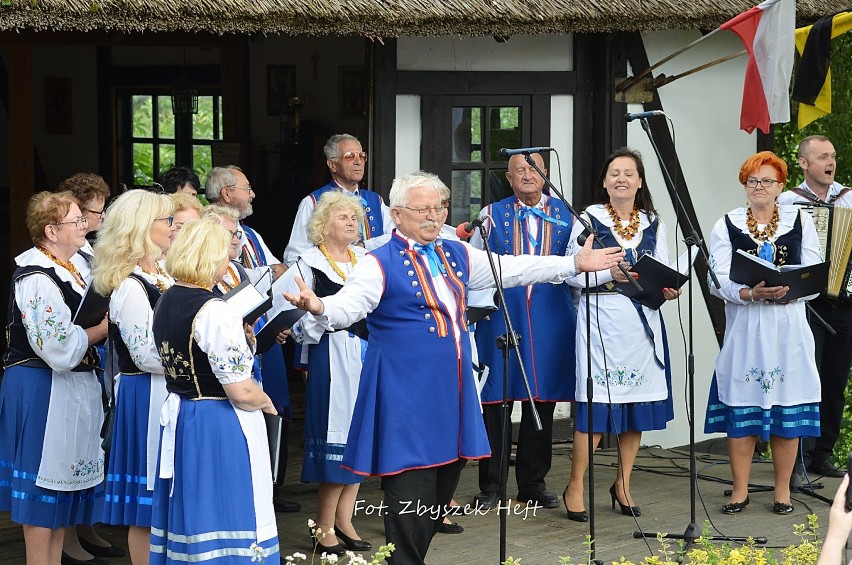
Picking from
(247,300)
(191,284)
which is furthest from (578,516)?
(191,284)

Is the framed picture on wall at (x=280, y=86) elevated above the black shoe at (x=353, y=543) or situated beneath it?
elevated above

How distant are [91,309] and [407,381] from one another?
4.14ft

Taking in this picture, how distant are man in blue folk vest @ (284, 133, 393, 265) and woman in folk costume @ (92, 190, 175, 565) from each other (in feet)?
5.51

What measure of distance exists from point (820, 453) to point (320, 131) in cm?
522

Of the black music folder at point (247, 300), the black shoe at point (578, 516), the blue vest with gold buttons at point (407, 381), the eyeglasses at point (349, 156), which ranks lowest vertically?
the black shoe at point (578, 516)

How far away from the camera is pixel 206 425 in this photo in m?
4.37

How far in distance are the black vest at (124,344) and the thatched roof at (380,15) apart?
5.35 feet

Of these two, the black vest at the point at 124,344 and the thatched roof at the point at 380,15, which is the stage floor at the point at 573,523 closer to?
the black vest at the point at 124,344

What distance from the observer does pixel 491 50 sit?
752 centimetres

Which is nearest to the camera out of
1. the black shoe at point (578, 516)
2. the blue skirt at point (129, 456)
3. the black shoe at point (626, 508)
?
the blue skirt at point (129, 456)

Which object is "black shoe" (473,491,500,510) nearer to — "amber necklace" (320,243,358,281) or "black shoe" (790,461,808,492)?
"amber necklace" (320,243,358,281)

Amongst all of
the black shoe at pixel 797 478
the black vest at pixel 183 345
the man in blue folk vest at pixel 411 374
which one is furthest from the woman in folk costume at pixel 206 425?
the black shoe at pixel 797 478

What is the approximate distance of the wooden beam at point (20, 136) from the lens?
9719mm

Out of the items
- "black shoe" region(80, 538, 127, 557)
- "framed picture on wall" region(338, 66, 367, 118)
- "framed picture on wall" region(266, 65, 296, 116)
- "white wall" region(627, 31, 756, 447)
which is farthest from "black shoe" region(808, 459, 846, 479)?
"framed picture on wall" region(266, 65, 296, 116)
